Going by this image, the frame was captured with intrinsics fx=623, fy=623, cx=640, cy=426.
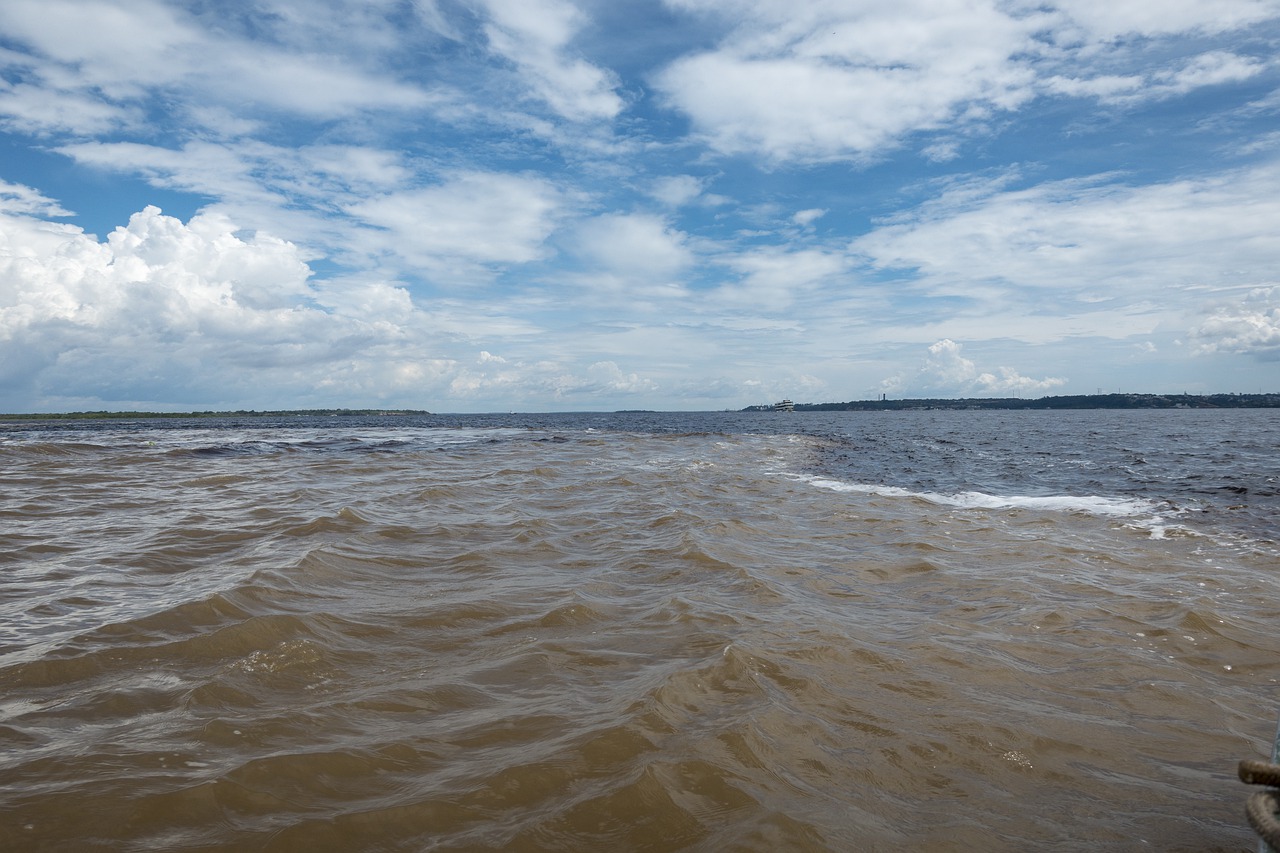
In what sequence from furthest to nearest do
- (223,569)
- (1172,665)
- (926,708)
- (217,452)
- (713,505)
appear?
(217,452) < (713,505) < (223,569) < (1172,665) < (926,708)

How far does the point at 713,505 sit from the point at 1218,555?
8.41 m

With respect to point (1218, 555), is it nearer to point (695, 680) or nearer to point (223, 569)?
point (695, 680)

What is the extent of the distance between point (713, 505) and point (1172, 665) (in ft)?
29.6

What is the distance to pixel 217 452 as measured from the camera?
25828 millimetres

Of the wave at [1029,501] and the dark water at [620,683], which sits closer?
the dark water at [620,683]

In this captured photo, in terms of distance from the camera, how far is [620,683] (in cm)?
474

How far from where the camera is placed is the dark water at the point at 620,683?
3.13 m

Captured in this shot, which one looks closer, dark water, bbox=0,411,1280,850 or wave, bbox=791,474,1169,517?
dark water, bbox=0,411,1280,850

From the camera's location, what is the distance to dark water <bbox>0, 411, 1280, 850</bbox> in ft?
10.3

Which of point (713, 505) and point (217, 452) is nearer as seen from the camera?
Result: point (713, 505)

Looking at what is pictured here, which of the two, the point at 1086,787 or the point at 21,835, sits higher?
the point at 21,835

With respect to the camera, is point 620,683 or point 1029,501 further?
point 1029,501

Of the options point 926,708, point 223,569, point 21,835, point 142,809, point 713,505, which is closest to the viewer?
point 21,835

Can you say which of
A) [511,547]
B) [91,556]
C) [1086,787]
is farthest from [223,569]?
[1086,787]
